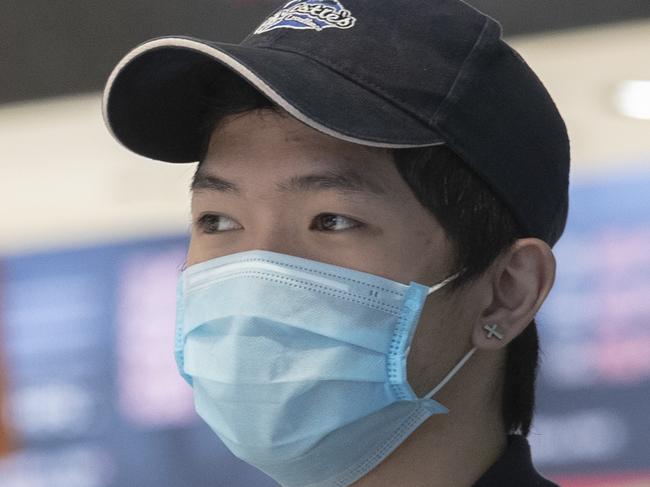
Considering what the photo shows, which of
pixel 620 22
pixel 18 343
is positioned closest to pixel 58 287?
pixel 18 343

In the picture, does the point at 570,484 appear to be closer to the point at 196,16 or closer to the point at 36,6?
the point at 196,16

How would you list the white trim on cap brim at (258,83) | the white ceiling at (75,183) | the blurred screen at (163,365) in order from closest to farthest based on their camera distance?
the white trim on cap brim at (258,83), the blurred screen at (163,365), the white ceiling at (75,183)

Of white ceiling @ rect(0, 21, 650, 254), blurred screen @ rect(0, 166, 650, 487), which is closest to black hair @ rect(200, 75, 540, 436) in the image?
blurred screen @ rect(0, 166, 650, 487)

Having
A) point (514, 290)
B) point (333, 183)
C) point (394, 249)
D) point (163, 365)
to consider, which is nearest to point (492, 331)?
point (514, 290)

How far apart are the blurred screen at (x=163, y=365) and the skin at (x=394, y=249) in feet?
4.07

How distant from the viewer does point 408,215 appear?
4.47 feet

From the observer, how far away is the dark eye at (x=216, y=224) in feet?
4.71

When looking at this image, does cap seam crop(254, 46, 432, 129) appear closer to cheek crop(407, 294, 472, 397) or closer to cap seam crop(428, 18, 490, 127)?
cap seam crop(428, 18, 490, 127)

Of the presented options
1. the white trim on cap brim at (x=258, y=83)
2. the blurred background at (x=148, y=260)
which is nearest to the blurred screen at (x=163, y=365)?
the blurred background at (x=148, y=260)

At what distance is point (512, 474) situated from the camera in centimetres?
139

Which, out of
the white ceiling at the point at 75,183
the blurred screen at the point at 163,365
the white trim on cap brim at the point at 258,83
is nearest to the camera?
the white trim on cap brim at the point at 258,83

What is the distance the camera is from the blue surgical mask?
133cm

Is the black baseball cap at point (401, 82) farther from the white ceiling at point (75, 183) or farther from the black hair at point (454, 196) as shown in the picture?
the white ceiling at point (75, 183)

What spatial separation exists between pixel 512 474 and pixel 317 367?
28 cm
